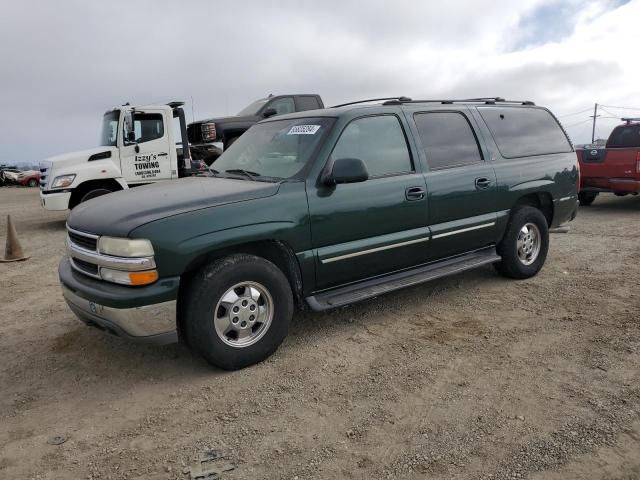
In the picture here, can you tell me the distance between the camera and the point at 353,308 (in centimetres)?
475

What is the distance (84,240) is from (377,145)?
2368 mm

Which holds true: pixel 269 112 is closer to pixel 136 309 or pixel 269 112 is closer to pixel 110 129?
pixel 110 129

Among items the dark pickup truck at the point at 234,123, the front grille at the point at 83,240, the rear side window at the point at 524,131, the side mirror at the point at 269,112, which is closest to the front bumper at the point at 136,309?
the front grille at the point at 83,240

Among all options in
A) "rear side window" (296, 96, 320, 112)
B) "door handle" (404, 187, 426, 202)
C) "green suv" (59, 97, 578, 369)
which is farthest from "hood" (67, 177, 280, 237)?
"rear side window" (296, 96, 320, 112)

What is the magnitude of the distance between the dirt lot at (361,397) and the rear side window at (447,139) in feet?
4.39

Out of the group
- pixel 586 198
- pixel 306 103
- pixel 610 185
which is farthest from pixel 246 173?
pixel 586 198

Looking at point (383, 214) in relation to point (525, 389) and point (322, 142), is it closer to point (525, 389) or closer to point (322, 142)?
point (322, 142)

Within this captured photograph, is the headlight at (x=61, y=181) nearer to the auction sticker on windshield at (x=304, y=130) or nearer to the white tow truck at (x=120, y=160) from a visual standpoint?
the white tow truck at (x=120, y=160)

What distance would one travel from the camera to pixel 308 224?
148 inches

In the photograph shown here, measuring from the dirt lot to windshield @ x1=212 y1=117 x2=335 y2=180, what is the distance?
53.9 inches

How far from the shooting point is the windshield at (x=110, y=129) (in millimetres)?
9844

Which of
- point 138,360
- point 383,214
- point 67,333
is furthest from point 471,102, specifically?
point 67,333

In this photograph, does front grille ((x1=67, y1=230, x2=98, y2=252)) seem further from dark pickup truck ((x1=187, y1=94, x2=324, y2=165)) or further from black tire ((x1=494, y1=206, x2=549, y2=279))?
dark pickup truck ((x1=187, y1=94, x2=324, y2=165))

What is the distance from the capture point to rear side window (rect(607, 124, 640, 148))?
11016 mm
